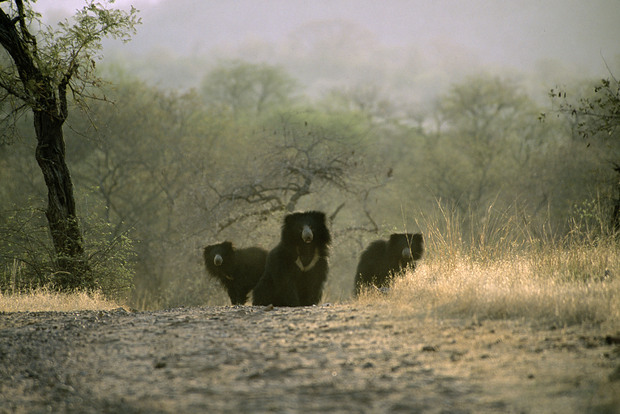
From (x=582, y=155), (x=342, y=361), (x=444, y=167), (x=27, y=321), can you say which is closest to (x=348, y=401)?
(x=342, y=361)

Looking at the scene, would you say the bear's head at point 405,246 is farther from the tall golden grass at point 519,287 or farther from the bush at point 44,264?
the bush at point 44,264

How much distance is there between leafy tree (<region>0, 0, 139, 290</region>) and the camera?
955cm

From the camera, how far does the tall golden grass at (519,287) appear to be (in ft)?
16.8

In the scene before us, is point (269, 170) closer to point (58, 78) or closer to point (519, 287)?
point (58, 78)

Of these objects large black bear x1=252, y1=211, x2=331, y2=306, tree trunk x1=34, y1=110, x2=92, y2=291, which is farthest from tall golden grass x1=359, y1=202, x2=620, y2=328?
tree trunk x1=34, y1=110, x2=92, y2=291

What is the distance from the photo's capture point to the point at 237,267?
10.8m

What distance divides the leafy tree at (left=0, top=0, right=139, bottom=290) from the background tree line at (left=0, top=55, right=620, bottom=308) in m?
0.57

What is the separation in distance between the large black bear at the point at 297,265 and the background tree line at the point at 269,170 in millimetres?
3240

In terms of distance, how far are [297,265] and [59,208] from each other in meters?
4.19

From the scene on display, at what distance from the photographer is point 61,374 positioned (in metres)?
4.13

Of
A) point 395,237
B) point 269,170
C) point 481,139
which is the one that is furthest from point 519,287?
point 481,139

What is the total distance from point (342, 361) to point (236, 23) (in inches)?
3104

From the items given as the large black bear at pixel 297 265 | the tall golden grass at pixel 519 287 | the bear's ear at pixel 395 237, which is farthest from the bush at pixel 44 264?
the tall golden grass at pixel 519 287

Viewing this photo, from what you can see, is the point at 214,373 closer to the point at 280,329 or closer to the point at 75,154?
the point at 280,329
